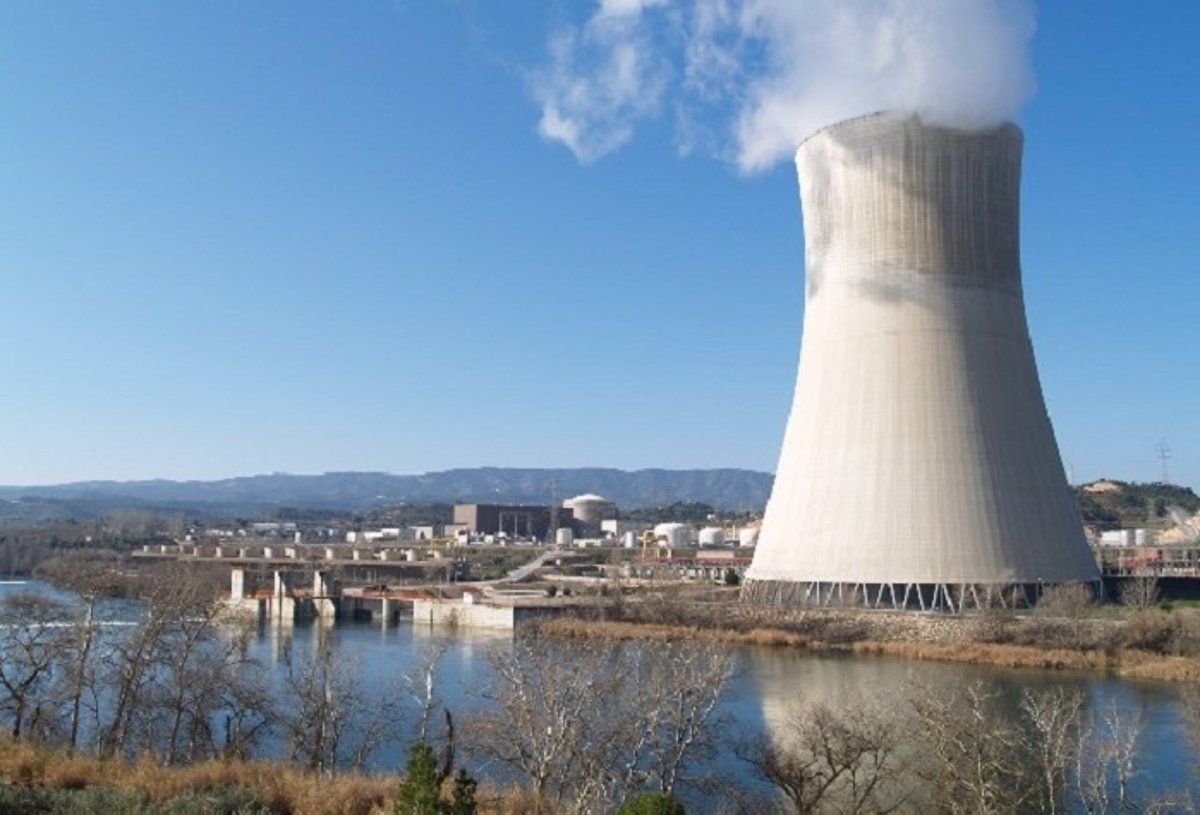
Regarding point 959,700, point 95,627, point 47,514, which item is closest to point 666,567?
point 959,700

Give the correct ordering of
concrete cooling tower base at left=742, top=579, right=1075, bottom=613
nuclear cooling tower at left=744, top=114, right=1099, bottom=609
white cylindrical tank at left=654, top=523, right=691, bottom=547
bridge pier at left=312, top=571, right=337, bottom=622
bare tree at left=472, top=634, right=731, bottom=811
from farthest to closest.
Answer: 1. white cylindrical tank at left=654, top=523, right=691, bottom=547
2. bridge pier at left=312, top=571, right=337, bottom=622
3. concrete cooling tower base at left=742, top=579, right=1075, bottom=613
4. nuclear cooling tower at left=744, top=114, right=1099, bottom=609
5. bare tree at left=472, top=634, right=731, bottom=811

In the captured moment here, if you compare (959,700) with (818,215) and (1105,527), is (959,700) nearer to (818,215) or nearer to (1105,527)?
(818,215)

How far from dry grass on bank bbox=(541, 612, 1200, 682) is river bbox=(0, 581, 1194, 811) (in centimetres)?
54

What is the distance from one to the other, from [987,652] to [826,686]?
15.8 feet

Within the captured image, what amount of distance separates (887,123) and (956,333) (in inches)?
167

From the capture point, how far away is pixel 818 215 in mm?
23188

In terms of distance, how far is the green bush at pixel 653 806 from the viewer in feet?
18.7

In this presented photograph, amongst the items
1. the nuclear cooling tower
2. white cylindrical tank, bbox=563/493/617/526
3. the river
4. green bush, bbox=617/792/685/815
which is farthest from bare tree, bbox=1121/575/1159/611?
white cylindrical tank, bbox=563/493/617/526

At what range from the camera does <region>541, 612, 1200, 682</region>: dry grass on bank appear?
20109 mm

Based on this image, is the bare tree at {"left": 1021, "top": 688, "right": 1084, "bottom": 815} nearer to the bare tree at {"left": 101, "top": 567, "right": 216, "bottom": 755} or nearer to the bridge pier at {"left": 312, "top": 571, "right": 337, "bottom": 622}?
the bare tree at {"left": 101, "top": 567, "right": 216, "bottom": 755}

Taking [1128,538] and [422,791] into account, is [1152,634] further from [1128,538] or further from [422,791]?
[1128,538]

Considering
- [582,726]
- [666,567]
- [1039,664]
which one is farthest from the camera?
[666,567]

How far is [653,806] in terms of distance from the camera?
18.8 ft

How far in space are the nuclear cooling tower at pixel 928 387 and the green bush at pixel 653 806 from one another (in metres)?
16.3
